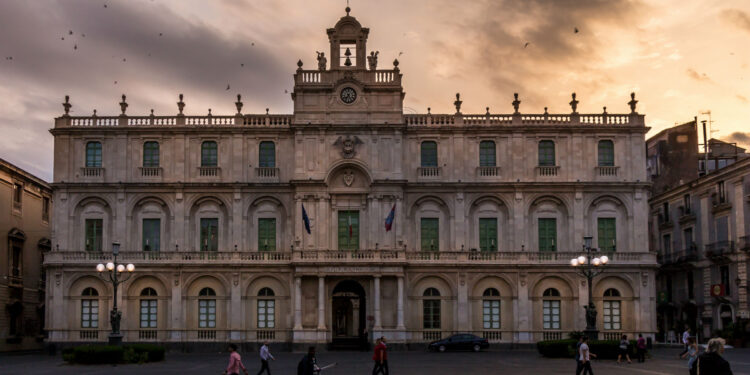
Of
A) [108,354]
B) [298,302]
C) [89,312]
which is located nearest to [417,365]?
[108,354]

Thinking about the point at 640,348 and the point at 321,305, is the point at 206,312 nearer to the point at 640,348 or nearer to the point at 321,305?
the point at 321,305

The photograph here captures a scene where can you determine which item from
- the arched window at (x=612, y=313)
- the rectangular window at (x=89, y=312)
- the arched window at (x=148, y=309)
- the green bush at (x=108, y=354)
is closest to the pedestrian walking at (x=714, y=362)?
the green bush at (x=108, y=354)

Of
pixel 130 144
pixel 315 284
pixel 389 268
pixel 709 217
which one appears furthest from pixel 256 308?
pixel 709 217

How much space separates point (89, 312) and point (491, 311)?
28021 mm

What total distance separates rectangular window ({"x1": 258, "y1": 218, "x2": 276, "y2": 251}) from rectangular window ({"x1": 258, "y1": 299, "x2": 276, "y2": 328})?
12.6 feet

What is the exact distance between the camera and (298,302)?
65.8 metres

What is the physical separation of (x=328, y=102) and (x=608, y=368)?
3046 centimetres

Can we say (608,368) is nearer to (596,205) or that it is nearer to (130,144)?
(596,205)

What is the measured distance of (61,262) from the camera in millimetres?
67312

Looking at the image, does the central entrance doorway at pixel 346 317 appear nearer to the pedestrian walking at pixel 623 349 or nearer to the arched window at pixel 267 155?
the arched window at pixel 267 155

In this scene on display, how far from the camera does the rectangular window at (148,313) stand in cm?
6738

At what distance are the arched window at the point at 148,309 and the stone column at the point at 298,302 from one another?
1006 cm

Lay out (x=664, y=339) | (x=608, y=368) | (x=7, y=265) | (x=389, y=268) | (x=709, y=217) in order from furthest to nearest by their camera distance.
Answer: (x=664, y=339)
(x=709, y=217)
(x=7, y=265)
(x=389, y=268)
(x=608, y=368)

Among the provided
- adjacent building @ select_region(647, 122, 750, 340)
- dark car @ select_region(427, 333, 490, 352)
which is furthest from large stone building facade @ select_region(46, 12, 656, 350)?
adjacent building @ select_region(647, 122, 750, 340)
